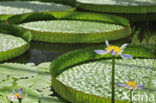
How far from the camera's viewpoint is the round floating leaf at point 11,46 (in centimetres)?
240

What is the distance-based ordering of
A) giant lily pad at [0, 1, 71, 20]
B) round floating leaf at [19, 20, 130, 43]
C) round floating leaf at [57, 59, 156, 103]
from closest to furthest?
round floating leaf at [57, 59, 156, 103], round floating leaf at [19, 20, 130, 43], giant lily pad at [0, 1, 71, 20]

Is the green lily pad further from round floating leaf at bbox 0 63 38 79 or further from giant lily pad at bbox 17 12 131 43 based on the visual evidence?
giant lily pad at bbox 17 12 131 43

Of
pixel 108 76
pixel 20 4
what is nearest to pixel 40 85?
pixel 108 76

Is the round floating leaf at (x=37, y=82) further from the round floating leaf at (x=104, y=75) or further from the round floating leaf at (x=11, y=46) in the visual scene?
the round floating leaf at (x=11, y=46)

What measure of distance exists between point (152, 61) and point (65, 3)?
2.87 m

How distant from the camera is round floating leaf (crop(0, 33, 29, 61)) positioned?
2.40 metres

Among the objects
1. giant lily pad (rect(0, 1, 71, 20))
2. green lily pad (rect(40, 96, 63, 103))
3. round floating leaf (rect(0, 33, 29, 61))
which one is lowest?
green lily pad (rect(40, 96, 63, 103))

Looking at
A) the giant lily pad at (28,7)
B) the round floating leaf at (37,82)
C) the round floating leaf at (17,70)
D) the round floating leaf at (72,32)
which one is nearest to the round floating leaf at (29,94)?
the round floating leaf at (37,82)

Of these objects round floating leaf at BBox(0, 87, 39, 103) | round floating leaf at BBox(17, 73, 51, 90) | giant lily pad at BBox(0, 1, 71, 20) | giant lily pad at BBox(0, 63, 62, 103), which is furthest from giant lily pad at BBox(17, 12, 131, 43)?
round floating leaf at BBox(0, 87, 39, 103)

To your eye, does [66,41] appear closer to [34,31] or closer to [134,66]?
[34,31]

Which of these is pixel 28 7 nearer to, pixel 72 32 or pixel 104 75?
pixel 72 32

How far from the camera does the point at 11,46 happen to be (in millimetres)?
2615

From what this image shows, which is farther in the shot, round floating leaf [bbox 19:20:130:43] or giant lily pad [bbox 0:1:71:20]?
giant lily pad [bbox 0:1:71:20]

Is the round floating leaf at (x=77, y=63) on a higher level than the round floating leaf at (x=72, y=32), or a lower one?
lower
